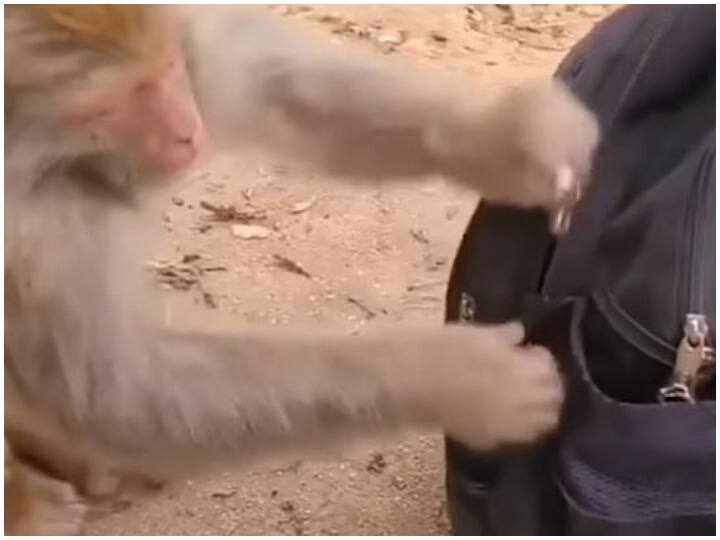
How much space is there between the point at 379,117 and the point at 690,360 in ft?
1.30

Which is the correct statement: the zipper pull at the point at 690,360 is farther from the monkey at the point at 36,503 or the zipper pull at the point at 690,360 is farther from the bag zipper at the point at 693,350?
the monkey at the point at 36,503

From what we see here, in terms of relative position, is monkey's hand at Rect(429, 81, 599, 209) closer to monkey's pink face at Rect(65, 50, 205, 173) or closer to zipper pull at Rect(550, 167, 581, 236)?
zipper pull at Rect(550, 167, 581, 236)

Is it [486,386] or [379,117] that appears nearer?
[486,386]

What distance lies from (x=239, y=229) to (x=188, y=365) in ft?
2.94

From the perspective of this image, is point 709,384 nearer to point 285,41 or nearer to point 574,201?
point 574,201

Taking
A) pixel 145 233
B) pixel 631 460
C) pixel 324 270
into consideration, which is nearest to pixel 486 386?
pixel 631 460

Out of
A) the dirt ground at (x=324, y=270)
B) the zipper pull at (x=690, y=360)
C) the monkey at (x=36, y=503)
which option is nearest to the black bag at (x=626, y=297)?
the zipper pull at (x=690, y=360)

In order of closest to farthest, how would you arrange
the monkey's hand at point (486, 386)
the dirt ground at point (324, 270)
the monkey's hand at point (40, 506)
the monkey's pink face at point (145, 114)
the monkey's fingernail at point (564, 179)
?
1. the monkey's pink face at point (145, 114)
2. the monkey's hand at point (486, 386)
3. the monkey's fingernail at point (564, 179)
4. the monkey's hand at point (40, 506)
5. the dirt ground at point (324, 270)

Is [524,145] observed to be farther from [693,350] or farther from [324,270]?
[324,270]

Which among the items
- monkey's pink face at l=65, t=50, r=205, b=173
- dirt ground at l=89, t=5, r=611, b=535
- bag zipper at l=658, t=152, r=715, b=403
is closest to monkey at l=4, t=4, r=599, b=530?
monkey's pink face at l=65, t=50, r=205, b=173

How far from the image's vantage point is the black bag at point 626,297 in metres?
1.81

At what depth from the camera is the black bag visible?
5.94ft

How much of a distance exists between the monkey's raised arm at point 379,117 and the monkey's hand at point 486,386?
18 centimetres

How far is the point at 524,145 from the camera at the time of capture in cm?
190
